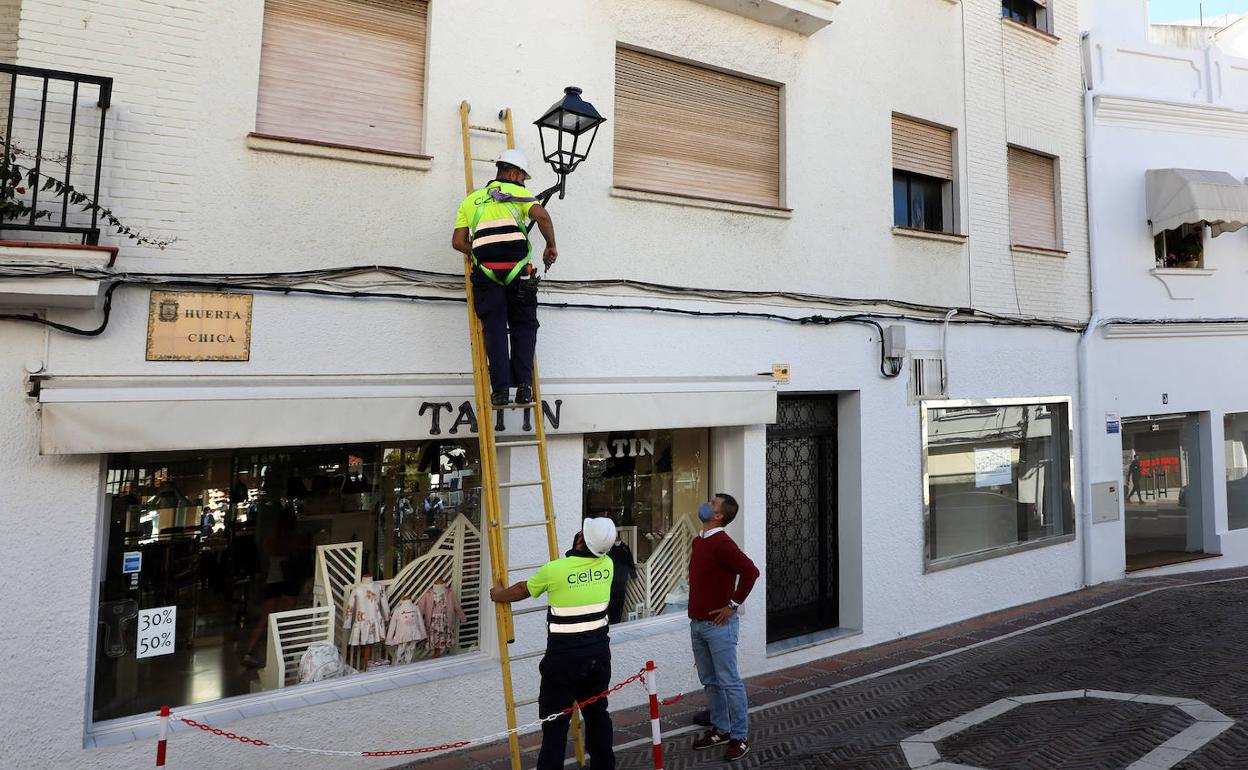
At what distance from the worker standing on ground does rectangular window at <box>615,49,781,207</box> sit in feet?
12.6

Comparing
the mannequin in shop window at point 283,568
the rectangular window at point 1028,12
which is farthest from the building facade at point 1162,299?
the mannequin in shop window at point 283,568

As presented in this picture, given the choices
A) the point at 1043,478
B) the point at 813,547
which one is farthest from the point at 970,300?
the point at 813,547

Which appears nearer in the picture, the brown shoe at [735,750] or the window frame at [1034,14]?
the brown shoe at [735,750]

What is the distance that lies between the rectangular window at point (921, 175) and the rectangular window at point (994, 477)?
2.32m

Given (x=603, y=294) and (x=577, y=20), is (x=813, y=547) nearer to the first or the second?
(x=603, y=294)

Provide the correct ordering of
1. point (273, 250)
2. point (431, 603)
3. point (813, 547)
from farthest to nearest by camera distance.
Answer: point (813, 547), point (431, 603), point (273, 250)

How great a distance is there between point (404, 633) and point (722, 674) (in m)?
2.46

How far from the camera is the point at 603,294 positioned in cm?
682

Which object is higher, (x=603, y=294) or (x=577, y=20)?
(x=577, y=20)

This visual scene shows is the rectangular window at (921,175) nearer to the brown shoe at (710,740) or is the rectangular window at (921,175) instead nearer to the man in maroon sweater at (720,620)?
the man in maroon sweater at (720,620)

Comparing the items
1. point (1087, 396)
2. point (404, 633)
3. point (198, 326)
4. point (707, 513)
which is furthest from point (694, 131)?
point (1087, 396)

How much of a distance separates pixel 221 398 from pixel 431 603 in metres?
2.33

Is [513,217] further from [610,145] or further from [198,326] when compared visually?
[198,326]

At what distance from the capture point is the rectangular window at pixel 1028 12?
10938 mm
